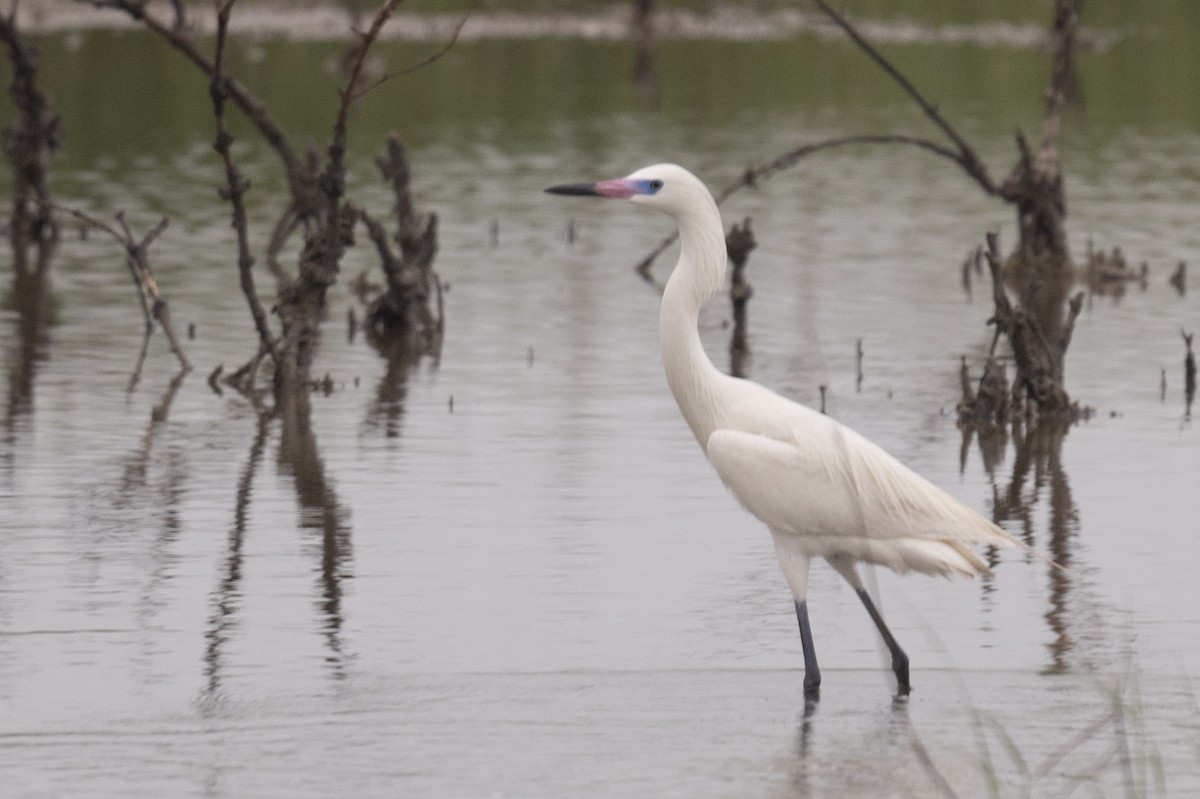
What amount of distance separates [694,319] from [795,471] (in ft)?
2.28

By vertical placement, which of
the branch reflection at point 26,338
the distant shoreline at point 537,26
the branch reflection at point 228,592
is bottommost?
the branch reflection at point 228,592

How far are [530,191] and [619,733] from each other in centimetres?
1939

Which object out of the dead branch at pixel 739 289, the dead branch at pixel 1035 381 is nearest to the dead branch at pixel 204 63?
the dead branch at pixel 739 289

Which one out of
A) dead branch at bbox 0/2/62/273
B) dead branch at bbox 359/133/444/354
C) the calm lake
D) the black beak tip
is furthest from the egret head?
dead branch at bbox 0/2/62/273

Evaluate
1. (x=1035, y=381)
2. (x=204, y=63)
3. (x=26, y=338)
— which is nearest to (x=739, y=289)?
(x=1035, y=381)

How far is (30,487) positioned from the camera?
1172 centimetres

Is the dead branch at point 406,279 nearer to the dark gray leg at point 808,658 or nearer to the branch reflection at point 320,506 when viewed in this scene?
the branch reflection at point 320,506

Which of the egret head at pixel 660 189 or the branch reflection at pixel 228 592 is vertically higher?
the egret head at pixel 660 189

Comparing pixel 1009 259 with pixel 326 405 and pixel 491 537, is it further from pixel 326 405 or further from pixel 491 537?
pixel 491 537

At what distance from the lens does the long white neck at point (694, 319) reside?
8.38m

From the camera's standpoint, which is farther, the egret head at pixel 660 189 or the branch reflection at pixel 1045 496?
the branch reflection at pixel 1045 496

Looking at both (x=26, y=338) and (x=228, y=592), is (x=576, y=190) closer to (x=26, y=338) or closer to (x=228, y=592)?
(x=228, y=592)

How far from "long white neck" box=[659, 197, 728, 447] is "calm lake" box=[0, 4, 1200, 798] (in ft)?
1.77

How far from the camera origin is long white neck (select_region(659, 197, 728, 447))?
8383 mm
